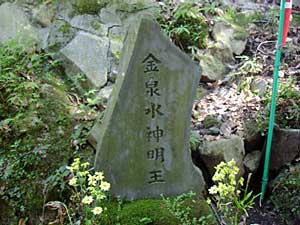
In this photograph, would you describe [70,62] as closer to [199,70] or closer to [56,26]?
[56,26]

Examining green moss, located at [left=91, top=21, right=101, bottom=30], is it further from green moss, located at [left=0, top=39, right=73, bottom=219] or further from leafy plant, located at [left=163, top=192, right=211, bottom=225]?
leafy plant, located at [left=163, top=192, right=211, bottom=225]

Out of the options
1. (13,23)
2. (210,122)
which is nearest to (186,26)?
(210,122)

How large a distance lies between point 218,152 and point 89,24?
2183 mm

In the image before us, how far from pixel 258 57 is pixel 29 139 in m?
3.05

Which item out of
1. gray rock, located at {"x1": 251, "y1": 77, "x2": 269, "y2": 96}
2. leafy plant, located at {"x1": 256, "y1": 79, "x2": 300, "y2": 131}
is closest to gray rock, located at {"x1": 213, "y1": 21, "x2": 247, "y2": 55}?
gray rock, located at {"x1": 251, "y1": 77, "x2": 269, "y2": 96}

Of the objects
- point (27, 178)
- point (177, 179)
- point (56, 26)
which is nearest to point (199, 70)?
point (177, 179)

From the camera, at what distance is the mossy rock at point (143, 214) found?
10.1 feet

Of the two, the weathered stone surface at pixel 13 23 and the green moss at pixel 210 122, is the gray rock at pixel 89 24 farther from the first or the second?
the green moss at pixel 210 122

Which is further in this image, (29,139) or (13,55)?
(13,55)

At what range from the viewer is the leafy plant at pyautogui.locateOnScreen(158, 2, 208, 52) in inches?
206

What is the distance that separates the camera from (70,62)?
4.70 m

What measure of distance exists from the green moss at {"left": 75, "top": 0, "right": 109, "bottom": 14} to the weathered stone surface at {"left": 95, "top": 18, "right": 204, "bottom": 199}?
232 centimetres

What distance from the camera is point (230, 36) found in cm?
554

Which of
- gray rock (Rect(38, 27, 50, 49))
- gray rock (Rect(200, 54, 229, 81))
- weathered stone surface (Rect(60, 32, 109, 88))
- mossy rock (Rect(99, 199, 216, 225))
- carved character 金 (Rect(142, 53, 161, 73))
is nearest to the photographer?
carved character 金 (Rect(142, 53, 161, 73))
